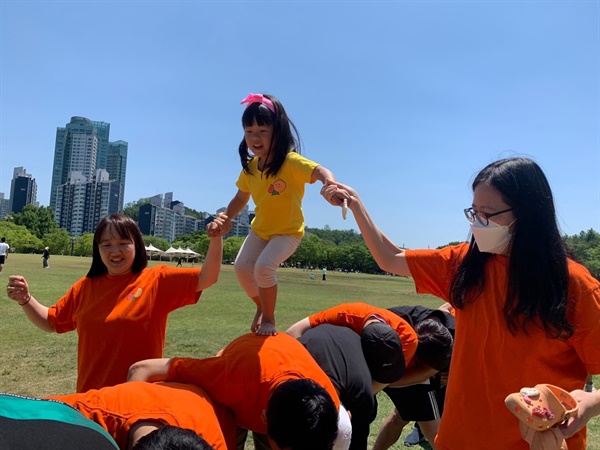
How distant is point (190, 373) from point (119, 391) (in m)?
0.47

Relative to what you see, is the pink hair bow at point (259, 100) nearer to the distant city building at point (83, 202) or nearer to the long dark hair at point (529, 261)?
the long dark hair at point (529, 261)

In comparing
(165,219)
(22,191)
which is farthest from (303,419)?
(22,191)

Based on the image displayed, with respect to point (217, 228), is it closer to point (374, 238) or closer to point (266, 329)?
point (266, 329)

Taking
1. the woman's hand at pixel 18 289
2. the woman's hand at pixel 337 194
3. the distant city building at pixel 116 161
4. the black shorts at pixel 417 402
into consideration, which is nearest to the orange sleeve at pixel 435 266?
the woman's hand at pixel 337 194

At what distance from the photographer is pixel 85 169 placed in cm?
14412

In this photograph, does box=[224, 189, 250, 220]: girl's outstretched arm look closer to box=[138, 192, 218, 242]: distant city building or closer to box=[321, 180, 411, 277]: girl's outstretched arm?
box=[321, 180, 411, 277]: girl's outstretched arm

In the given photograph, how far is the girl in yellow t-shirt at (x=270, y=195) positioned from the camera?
371 cm

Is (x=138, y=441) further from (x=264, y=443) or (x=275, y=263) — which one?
(x=275, y=263)

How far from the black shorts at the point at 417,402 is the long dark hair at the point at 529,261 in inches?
92.4

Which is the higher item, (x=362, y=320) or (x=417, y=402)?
(x=362, y=320)

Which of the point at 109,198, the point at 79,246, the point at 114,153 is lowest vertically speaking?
the point at 79,246

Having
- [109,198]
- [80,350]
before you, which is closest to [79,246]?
[109,198]

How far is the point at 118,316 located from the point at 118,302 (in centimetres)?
14

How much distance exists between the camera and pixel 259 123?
12.2 feet
